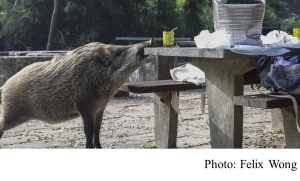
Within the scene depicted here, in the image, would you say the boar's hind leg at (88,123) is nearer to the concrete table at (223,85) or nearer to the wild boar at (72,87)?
the wild boar at (72,87)

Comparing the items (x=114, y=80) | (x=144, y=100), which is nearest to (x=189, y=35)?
(x=144, y=100)

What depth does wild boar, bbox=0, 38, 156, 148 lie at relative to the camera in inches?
159

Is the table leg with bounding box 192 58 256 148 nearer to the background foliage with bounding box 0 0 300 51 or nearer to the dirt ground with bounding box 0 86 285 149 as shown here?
the dirt ground with bounding box 0 86 285 149

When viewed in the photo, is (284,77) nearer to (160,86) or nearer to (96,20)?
(160,86)

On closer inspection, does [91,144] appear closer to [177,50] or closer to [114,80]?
[114,80]

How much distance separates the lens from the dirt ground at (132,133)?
15.6ft

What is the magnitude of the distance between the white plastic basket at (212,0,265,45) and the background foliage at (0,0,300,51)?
30.6 ft

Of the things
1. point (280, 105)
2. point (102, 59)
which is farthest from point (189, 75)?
point (280, 105)

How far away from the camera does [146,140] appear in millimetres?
4945

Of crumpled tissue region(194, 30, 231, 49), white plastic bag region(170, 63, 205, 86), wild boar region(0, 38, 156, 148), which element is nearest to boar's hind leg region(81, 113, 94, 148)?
wild boar region(0, 38, 156, 148)

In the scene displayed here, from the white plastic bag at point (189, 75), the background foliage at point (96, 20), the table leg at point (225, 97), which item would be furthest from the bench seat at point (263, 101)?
the background foliage at point (96, 20)

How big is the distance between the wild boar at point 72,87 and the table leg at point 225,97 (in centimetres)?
69

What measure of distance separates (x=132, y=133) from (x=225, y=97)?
1.91m

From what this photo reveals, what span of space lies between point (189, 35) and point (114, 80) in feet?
33.0
